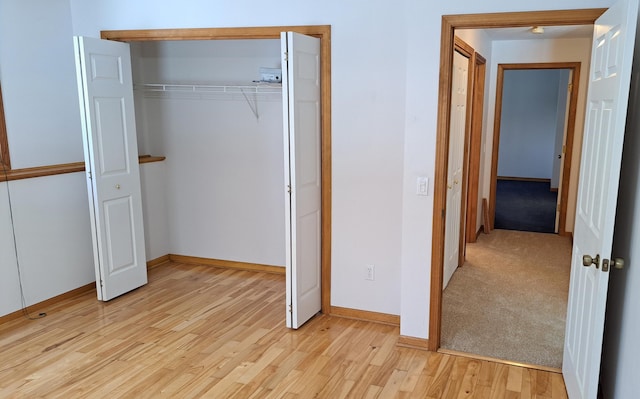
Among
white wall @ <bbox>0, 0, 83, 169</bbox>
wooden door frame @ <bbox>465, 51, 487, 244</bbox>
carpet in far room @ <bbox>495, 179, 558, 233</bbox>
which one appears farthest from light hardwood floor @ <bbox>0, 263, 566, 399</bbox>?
carpet in far room @ <bbox>495, 179, 558, 233</bbox>

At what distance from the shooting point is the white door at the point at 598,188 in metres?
1.95

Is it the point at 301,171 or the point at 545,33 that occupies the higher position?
the point at 545,33

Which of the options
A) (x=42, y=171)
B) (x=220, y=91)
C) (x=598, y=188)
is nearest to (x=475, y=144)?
(x=220, y=91)

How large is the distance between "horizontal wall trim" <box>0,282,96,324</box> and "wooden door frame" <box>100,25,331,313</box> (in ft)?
6.64

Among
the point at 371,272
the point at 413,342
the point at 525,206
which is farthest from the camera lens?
the point at 525,206

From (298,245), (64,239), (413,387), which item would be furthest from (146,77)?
(413,387)

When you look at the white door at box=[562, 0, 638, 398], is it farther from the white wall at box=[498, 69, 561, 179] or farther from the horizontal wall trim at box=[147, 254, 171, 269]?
the white wall at box=[498, 69, 561, 179]

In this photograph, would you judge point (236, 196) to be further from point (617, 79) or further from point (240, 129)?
point (617, 79)

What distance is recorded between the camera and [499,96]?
20.1ft

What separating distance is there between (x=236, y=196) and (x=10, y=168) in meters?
1.82

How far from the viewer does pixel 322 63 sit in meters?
3.46

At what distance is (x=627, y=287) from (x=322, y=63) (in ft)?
7.44

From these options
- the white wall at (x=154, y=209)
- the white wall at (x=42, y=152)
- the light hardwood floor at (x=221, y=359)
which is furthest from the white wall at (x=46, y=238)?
the white wall at (x=154, y=209)

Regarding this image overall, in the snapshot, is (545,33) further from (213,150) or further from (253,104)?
(213,150)
